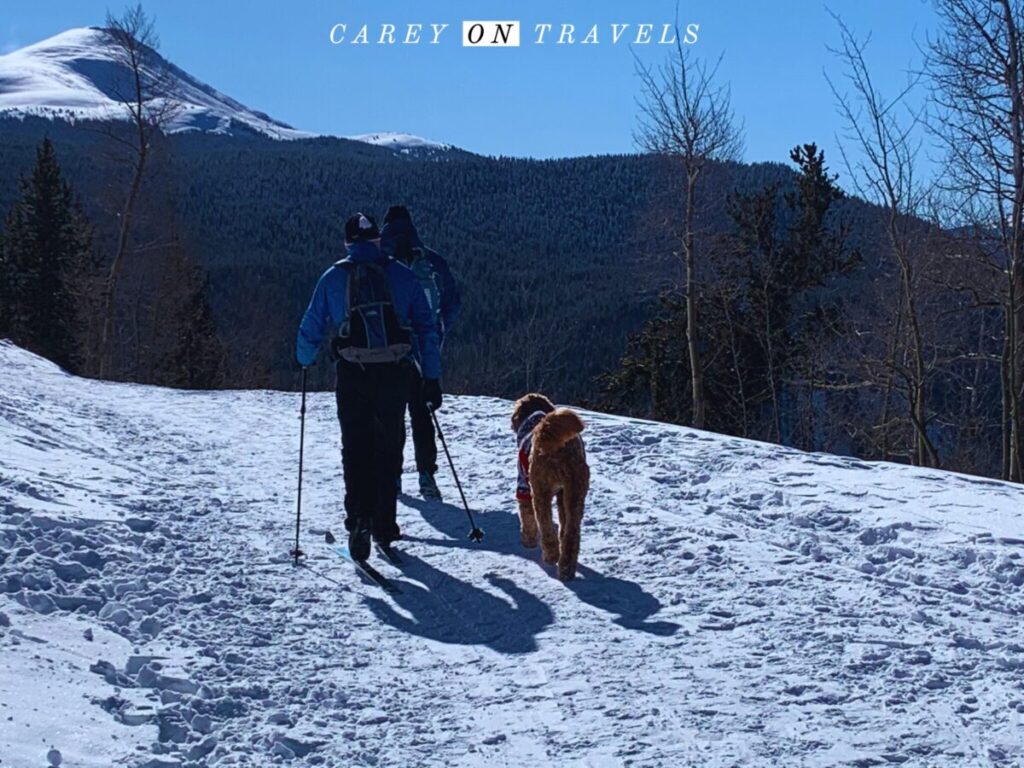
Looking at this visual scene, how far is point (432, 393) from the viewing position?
714 cm

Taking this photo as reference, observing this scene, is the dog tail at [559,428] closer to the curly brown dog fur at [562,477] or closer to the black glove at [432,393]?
the curly brown dog fur at [562,477]

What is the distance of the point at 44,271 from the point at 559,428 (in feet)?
133

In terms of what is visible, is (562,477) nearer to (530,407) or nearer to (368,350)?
(530,407)

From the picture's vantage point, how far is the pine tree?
41625 mm

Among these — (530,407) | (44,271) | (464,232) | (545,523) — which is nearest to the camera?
(545,523)

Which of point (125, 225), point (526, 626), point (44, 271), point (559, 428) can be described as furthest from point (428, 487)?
point (44, 271)

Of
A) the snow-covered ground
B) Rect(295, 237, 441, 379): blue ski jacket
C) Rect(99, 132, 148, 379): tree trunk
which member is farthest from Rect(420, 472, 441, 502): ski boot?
Rect(99, 132, 148, 379): tree trunk

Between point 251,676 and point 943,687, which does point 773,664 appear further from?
point 251,676

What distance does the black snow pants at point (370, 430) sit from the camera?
669 centimetres

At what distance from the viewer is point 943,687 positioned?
452cm

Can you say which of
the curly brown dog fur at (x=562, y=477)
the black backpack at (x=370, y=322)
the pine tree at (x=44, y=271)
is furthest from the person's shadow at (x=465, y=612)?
the pine tree at (x=44, y=271)

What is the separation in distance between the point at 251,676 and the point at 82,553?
188 centimetres

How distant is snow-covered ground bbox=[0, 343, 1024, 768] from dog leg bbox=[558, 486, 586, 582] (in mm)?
127

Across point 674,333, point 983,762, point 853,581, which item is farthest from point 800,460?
point 674,333
